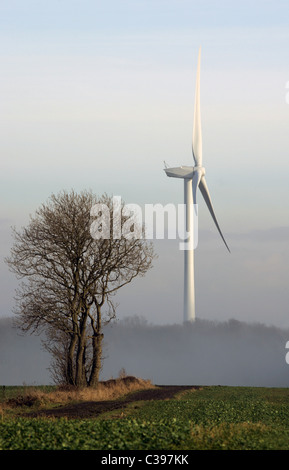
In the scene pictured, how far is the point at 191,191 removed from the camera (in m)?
68.9

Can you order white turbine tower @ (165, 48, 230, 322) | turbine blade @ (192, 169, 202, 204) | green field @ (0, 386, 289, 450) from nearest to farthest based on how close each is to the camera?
green field @ (0, 386, 289, 450) < white turbine tower @ (165, 48, 230, 322) < turbine blade @ (192, 169, 202, 204)

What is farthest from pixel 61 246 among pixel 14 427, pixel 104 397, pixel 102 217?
pixel 14 427

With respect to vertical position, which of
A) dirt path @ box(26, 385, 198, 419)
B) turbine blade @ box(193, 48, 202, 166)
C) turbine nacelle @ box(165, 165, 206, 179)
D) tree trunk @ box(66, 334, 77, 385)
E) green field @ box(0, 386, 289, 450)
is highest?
turbine blade @ box(193, 48, 202, 166)

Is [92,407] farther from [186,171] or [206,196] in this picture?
[186,171]

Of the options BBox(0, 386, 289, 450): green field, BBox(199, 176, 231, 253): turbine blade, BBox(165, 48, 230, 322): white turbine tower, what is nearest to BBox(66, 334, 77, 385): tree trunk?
BBox(0, 386, 289, 450): green field

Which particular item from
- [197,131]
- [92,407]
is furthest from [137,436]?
[197,131]

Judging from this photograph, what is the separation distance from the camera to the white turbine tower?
2640 inches

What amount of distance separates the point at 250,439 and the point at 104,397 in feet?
73.4

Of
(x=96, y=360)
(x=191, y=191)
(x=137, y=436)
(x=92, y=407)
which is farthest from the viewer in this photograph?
(x=191, y=191)

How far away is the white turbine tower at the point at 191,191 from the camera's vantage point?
67.1m

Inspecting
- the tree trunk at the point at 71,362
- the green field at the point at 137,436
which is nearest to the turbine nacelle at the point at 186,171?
the tree trunk at the point at 71,362

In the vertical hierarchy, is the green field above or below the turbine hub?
below

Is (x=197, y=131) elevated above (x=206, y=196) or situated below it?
above

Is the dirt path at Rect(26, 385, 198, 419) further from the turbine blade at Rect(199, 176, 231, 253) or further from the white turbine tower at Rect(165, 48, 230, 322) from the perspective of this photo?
the turbine blade at Rect(199, 176, 231, 253)
